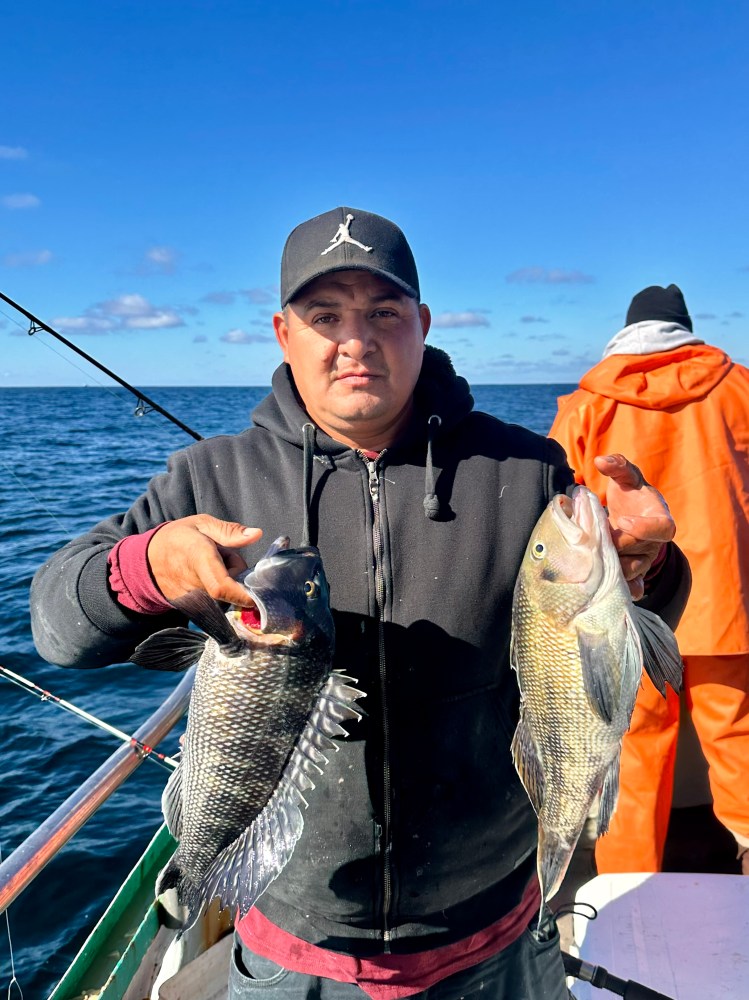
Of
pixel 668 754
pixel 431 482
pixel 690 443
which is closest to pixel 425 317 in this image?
pixel 431 482

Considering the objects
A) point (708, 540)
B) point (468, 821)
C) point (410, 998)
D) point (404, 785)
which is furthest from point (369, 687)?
point (708, 540)

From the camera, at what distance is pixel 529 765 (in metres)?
2.34

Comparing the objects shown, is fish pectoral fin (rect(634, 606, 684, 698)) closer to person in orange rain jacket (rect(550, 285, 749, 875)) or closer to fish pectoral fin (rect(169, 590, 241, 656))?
fish pectoral fin (rect(169, 590, 241, 656))

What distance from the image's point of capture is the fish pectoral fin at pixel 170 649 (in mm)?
2072

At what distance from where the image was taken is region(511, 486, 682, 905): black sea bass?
86.9 inches

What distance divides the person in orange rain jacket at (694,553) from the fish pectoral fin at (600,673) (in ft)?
7.21

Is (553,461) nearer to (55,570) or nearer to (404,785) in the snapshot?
(404,785)

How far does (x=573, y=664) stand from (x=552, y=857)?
0.62 metres

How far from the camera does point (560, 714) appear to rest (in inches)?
88.7

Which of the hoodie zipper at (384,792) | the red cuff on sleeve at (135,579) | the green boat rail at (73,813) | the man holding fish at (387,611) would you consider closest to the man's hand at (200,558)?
the red cuff on sleeve at (135,579)

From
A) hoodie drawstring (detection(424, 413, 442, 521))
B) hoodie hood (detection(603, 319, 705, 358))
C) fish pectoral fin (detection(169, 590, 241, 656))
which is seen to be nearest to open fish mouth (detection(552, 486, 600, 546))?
hoodie drawstring (detection(424, 413, 442, 521))

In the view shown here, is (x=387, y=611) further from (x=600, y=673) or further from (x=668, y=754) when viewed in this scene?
(x=668, y=754)

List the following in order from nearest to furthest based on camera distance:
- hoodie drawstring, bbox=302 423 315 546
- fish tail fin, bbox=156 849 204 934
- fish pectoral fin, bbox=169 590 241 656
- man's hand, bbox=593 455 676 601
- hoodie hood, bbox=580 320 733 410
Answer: fish pectoral fin, bbox=169 590 241 656
fish tail fin, bbox=156 849 204 934
man's hand, bbox=593 455 676 601
hoodie drawstring, bbox=302 423 315 546
hoodie hood, bbox=580 320 733 410

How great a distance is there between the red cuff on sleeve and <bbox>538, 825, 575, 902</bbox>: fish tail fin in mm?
1373
